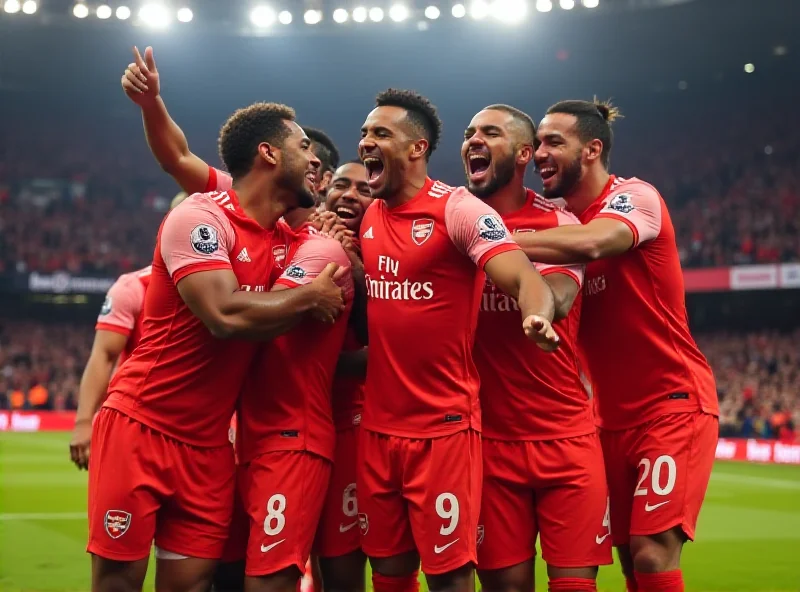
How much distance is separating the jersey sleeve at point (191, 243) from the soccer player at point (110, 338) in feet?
7.12

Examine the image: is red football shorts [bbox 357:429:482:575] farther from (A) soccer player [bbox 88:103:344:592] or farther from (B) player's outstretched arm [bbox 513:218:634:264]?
(B) player's outstretched arm [bbox 513:218:634:264]

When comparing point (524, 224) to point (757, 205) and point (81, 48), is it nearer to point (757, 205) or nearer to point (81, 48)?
point (757, 205)

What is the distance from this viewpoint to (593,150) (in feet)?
17.2

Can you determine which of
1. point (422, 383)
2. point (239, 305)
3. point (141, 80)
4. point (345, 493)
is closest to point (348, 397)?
point (345, 493)

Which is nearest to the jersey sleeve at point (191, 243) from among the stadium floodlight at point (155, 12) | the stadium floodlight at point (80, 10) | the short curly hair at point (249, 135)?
the short curly hair at point (249, 135)

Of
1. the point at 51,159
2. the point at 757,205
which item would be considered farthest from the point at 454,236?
the point at 51,159

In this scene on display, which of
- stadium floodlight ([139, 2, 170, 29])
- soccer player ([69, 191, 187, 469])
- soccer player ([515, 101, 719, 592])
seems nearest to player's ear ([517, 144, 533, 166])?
soccer player ([515, 101, 719, 592])

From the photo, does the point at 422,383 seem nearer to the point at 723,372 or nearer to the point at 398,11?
the point at 723,372

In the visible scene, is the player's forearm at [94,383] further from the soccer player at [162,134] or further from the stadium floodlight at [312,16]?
the stadium floodlight at [312,16]

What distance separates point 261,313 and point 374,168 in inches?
38.3

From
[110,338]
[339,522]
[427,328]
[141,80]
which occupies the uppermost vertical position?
[141,80]

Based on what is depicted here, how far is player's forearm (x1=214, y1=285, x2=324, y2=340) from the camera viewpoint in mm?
4332

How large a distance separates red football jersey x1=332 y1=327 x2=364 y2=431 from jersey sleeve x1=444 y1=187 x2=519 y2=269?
997mm

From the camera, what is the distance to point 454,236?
4512 millimetres
